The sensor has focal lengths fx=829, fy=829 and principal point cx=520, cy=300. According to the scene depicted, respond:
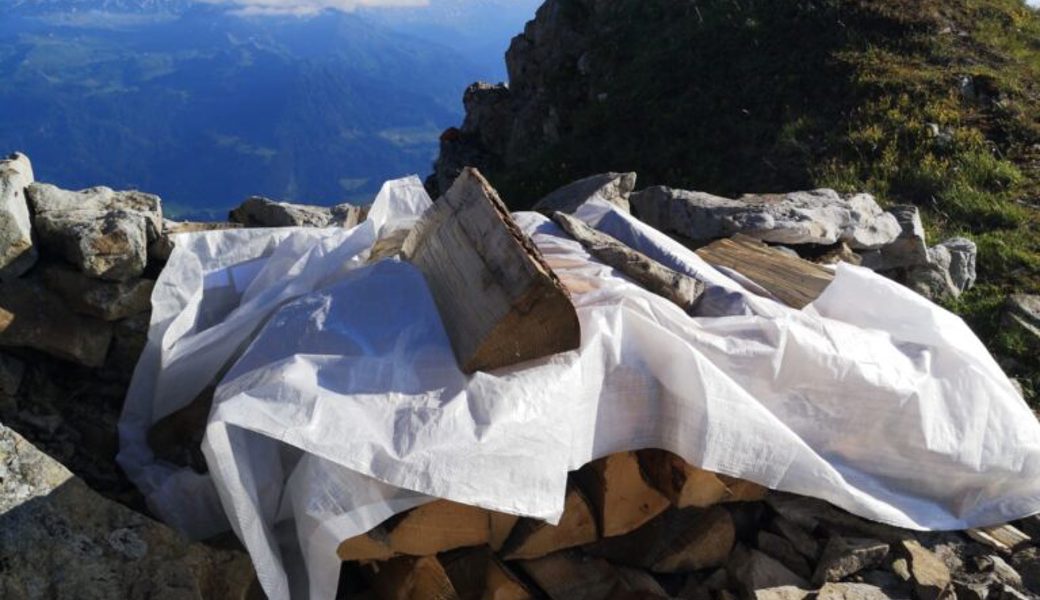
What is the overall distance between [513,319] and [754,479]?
43.5 inches

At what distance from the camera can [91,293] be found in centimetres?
392

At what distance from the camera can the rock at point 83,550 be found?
8.49 feet

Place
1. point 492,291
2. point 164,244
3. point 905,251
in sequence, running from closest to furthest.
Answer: point 492,291
point 164,244
point 905,251

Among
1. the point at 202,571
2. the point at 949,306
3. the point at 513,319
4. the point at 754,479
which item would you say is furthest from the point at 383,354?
the point at 949,306

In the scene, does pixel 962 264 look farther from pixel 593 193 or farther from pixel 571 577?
pixel 571 577

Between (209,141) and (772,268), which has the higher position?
(772,268)

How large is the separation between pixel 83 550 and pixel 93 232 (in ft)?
5.84

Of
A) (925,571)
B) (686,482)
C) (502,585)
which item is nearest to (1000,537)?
(925,571)

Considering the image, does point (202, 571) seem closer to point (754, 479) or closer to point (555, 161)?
point (754, 479)

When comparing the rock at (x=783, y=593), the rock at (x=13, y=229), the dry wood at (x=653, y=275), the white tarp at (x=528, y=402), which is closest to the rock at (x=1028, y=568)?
the white tarp at (x=528, y=402)

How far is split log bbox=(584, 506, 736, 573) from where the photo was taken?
11.1 feet

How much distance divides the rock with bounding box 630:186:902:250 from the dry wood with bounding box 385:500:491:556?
299cm

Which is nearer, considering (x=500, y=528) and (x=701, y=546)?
(x=500, y=528)

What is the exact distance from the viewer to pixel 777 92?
12.8 meters
